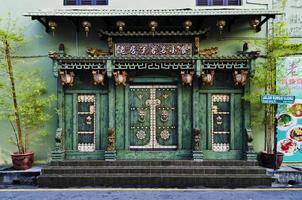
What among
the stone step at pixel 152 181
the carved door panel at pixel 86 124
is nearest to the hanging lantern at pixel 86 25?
the carved door panel at pixel 86 124

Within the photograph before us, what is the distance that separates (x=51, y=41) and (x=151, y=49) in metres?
3.45

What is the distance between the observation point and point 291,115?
498 inches

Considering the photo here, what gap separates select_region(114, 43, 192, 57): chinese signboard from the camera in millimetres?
12109

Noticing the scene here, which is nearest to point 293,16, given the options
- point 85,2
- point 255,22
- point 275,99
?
point 255,22

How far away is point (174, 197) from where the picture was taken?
368 inches

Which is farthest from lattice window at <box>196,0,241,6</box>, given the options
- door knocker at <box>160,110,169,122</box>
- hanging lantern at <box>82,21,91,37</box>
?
door knocker at <box>160,110,169,122</box>

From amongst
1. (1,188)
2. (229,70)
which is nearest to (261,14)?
(229,70)

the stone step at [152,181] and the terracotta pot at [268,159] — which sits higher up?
the terracotta pot at [268,159]

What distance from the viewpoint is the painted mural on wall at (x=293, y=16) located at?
12.7 meters

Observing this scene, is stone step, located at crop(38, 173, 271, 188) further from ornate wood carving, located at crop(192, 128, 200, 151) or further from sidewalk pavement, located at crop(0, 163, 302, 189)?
ornate wood carving, located at crop(192, 128, 200, 151)

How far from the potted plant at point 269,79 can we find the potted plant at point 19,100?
6.50 m

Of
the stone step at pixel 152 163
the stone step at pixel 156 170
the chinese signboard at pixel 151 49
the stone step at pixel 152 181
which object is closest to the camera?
the stone step at pixel 152 181

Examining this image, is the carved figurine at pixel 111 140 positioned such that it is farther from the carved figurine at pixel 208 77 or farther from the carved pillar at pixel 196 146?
the carved figurine at pixel 208 77

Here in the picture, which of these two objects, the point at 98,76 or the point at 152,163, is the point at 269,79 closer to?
the point at 152,163
